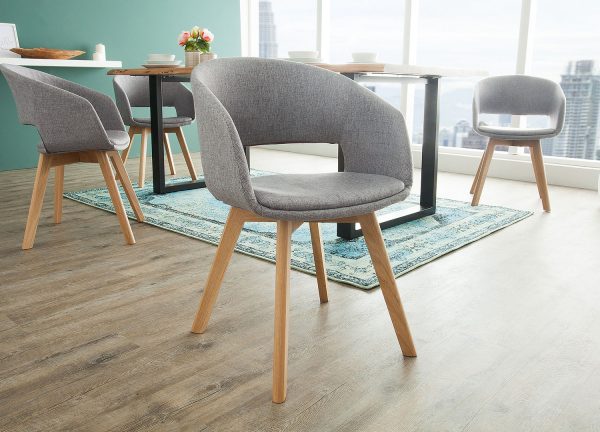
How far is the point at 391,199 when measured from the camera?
1.42 metres

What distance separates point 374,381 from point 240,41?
5091mm

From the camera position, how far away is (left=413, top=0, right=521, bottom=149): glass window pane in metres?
4.27

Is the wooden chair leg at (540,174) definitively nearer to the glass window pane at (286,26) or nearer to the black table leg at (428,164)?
the black table leg at (428,164)

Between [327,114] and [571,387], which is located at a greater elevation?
[327,114]

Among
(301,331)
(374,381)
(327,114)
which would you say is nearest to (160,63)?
(327,114)

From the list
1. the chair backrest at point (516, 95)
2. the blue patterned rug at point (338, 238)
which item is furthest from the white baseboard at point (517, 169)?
the blue patterned rug at point (338, 238)

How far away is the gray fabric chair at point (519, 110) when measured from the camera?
3.13 meters

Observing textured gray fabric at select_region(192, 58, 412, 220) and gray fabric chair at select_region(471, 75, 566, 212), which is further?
gray fabric chair at select_region(471, 75, 566, 212)

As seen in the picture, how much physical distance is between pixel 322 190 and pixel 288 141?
34cm

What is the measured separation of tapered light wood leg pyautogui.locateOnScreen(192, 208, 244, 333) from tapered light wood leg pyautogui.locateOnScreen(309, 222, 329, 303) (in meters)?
0.30

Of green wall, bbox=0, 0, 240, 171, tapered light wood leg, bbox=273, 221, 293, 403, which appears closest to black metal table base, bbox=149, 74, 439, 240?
tapered light wood leg, bbox=273, 221, 293, 403

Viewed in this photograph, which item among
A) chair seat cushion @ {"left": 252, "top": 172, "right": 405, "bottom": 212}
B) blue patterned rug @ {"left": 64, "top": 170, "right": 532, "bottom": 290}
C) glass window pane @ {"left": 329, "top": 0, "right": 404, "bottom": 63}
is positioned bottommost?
blue patterned rug @ {"left": 64, "top": 170, "right": 532, "bottom": 290}

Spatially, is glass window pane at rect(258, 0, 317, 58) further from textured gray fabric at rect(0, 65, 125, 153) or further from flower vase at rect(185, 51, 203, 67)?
textured gray fabric at rect(0, 65, 125, 153)

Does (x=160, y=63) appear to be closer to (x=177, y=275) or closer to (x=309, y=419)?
(x=177, y=275)
